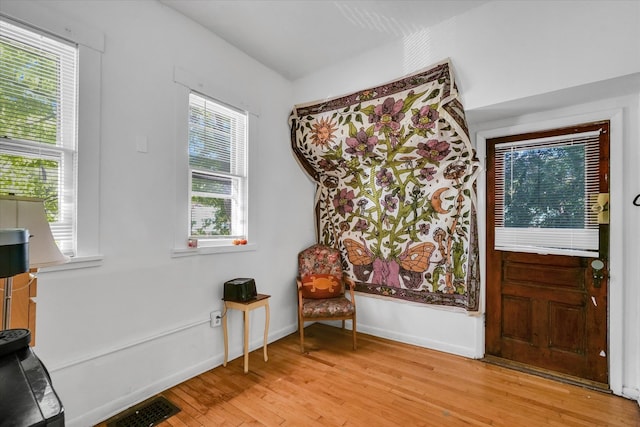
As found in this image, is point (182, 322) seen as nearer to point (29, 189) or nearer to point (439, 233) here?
point (29, 189)

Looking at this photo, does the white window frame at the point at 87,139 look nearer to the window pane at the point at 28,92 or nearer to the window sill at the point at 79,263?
the window sill at the point at 79,263

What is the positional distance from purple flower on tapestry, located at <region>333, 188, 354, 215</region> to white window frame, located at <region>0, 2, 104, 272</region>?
2399 mm

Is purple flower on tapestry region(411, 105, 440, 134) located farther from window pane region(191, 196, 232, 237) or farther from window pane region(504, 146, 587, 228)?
window pane region(191, 196, 232, 237)

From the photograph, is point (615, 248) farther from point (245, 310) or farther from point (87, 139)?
point (87, 139)

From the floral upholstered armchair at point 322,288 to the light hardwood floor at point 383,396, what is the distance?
1.23 ft

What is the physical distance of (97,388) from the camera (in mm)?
2016

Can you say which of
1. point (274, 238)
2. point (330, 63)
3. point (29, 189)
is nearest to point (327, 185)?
point (274, 238)

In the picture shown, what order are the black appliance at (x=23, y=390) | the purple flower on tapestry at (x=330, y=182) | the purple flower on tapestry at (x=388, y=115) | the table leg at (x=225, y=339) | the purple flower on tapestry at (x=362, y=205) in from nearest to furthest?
the black appliance at (x=23, y=390) < the table leg at (x=225, y=339) < the purple flower on tapestry at (x=388, y=115) < the purple flower on tapestry at (x=362, y=205) < the purple flower on tapestry at (x=330, y=182)

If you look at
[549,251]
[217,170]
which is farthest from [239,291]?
[549,251]

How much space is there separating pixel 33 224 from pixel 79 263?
2.29ft

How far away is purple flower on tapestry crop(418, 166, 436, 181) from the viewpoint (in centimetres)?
311

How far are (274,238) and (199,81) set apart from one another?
166cm

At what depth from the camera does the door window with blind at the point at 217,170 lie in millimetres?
2680

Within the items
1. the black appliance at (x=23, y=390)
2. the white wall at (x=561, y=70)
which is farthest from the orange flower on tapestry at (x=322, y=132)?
the black appliance at (x=23, y=390)
